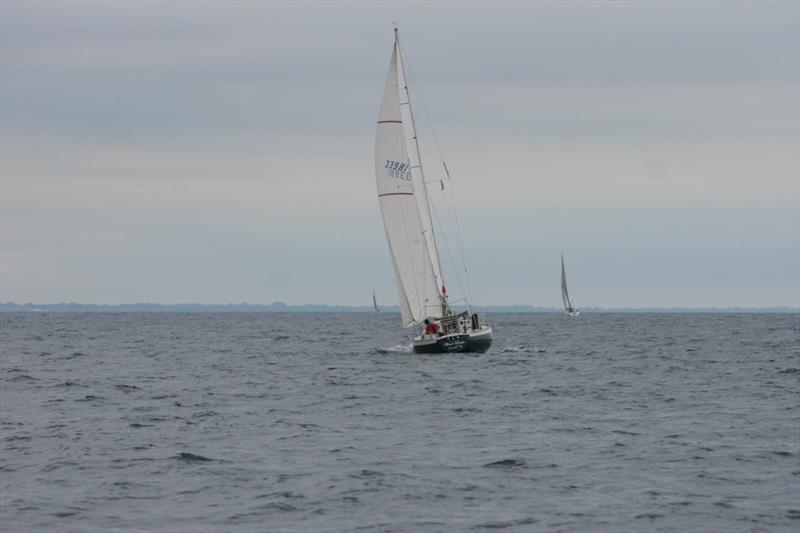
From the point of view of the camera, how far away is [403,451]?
2623cm

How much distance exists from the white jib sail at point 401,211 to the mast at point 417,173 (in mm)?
70

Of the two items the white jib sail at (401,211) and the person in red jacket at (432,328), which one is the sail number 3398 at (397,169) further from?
the person in red jacket at (432,328)

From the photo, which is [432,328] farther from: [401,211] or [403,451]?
[403,451]

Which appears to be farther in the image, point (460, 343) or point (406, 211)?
point (406, 211)

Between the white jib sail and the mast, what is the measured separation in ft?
0.23

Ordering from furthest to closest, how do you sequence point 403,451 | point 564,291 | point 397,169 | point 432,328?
point 564,291
point 397,169
point 432,328
point 403,451

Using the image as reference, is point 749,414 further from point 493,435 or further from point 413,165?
point 413,165

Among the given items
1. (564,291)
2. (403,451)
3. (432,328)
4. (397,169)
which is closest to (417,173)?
(397,169)

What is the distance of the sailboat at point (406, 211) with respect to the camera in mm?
55906

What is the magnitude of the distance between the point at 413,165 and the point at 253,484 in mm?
35191

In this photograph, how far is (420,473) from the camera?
23.4m

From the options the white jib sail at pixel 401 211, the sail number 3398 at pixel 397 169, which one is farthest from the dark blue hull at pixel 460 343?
the sail number 3398 at pixel 397 169


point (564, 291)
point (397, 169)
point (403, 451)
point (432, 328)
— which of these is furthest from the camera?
point (564, 291)

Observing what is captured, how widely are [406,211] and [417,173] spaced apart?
1.86 metres
